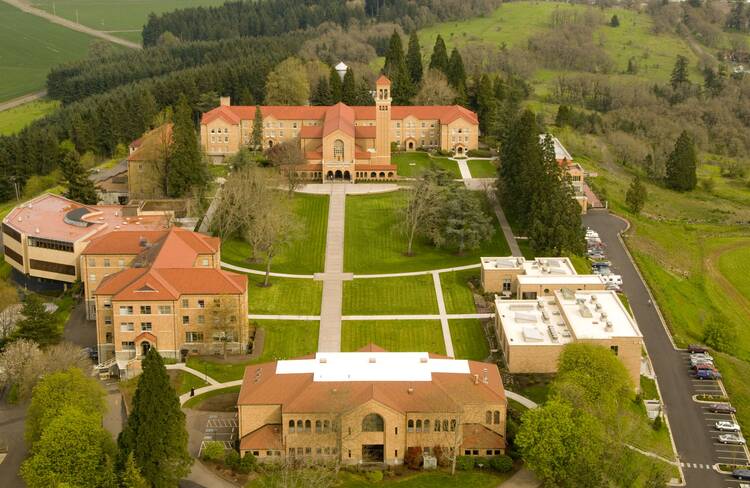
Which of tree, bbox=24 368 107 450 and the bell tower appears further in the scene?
the bell tower

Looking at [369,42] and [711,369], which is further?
[369,42]

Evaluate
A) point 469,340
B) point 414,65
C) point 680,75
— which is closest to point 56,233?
point 469,340

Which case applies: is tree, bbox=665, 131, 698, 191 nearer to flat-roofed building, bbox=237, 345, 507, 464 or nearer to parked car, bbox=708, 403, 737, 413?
parked car, bbox=708, 403, 737, 413

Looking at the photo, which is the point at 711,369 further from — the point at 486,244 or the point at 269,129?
the point at 269,129

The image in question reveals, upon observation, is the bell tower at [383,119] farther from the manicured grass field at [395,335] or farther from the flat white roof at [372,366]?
the flat white roof at [372,366]

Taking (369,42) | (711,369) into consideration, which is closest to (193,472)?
(711,369)

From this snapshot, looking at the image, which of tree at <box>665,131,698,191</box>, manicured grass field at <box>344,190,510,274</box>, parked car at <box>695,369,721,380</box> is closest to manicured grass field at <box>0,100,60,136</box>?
manicured grass field at <box>344,190,510,274</box>
